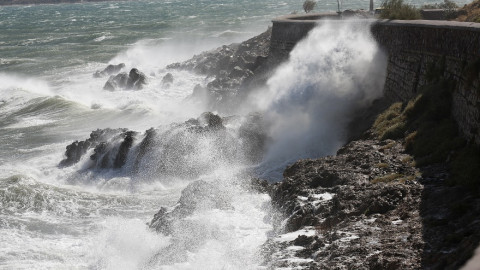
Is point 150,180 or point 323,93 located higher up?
point 323,93

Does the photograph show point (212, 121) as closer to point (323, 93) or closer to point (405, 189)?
point (323, 93)

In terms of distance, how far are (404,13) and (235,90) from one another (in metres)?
9.53

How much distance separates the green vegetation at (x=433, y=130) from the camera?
1060 cm

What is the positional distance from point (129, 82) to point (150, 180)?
780 inches

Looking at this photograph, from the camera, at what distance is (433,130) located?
509 inches

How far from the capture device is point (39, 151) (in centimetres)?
2386

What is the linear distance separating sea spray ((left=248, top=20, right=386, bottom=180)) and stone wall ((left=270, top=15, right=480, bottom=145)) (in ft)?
3.27

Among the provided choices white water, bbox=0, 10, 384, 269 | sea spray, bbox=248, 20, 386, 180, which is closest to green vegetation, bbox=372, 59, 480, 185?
sea spray, bbox=248, 20, 386, 180

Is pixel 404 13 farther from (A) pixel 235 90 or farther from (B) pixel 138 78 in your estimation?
(B) pixel 138 78

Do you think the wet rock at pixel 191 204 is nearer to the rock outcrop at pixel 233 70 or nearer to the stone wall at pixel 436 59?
the stone wall at pixel 436 59

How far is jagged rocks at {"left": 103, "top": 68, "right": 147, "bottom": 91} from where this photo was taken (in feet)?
121

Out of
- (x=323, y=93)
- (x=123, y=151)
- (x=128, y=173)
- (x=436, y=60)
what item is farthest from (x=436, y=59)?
A: (x=123, y=151)

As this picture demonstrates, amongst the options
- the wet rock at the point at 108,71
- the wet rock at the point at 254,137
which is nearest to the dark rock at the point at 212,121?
the wet rock at the point at 254,137

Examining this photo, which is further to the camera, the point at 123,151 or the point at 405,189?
the point at 123,151
